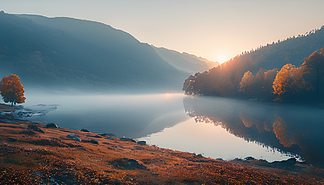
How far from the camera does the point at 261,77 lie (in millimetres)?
134125

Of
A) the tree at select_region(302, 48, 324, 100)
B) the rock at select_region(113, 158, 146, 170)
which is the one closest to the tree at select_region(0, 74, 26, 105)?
the rock at select_region(113, 158, 146, 170)

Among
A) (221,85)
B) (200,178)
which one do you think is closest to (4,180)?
(200,178)

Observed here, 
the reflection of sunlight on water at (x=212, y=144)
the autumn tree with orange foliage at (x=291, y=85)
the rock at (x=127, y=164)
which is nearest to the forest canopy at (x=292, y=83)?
the autumn tree with orange foliage at (x=291, y=85)

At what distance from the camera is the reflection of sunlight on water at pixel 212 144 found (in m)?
37.1

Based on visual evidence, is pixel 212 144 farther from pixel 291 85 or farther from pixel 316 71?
pixel 316 71

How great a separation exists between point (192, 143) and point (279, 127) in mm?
33031

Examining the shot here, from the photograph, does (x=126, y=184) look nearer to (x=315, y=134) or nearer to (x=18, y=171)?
(x=18, y=171)

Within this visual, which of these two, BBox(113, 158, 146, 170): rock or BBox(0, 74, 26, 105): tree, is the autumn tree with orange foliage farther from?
BBox(0, 74, 26, 105): tree

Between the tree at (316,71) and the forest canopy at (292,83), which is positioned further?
the forest canopy at (292,83)

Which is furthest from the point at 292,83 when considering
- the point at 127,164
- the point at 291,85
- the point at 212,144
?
the point at 127,164

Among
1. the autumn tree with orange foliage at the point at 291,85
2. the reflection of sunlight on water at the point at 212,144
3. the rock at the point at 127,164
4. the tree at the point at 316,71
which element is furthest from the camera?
the autumn tree with orange foliage at the point at 291,85

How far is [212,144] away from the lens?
4500 centimetres

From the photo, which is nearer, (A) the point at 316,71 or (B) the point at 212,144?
(B) the point at 212,144

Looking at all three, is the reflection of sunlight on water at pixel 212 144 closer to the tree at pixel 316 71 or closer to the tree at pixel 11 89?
the tree at pixel 11 89
